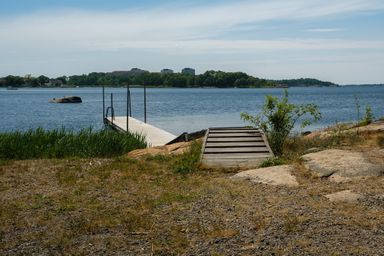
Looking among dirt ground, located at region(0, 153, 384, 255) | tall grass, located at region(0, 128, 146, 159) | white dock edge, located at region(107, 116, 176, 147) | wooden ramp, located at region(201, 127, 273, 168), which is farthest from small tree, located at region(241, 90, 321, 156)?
white dock edge, located at region(107, 116, 176, 147)

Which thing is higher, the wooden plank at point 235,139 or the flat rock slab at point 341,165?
the flat rock slab at point 341,165

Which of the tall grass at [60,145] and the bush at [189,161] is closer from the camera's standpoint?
the bush at [189,161]

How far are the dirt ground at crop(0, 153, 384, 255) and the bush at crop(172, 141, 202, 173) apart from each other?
523 millimetres

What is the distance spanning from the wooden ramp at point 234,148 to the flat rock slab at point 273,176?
1.07 m

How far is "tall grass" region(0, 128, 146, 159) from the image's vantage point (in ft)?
42.9

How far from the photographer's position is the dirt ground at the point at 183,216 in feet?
18.2

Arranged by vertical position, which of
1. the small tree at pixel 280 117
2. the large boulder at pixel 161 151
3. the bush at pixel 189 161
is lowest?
the large boulder at pixel 161 151

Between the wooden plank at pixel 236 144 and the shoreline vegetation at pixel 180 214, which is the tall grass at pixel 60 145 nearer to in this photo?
the shoreline vegetation at pixel 180 214

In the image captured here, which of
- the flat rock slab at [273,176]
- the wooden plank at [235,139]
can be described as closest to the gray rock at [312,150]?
the flat rock slab at [273,176]

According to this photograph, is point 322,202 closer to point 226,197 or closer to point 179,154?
point 226,197

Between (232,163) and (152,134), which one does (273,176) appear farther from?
(152,134)

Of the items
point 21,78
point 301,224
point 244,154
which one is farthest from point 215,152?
point 21,78

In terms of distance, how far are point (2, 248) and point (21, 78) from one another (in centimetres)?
19481

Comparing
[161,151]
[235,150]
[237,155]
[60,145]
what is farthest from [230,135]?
[60,145]
